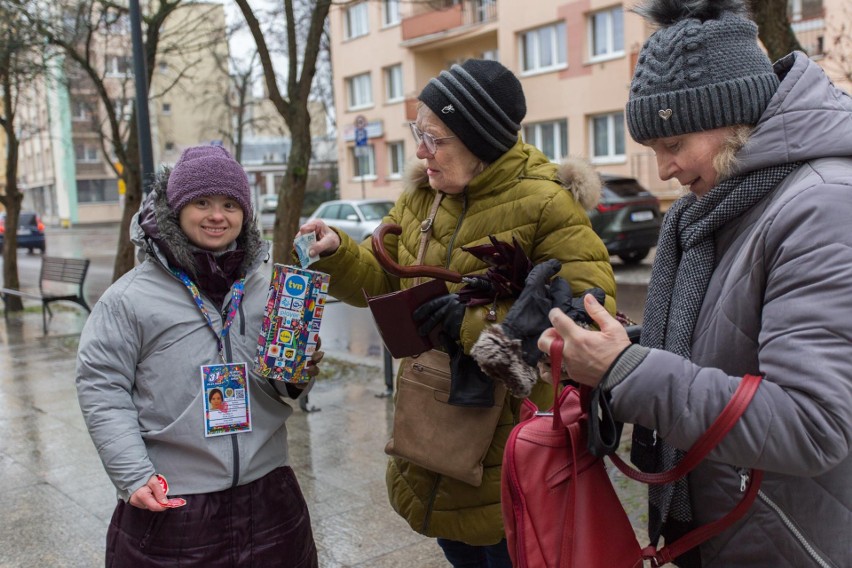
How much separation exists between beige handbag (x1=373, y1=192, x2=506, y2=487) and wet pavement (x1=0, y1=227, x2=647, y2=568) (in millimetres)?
1413

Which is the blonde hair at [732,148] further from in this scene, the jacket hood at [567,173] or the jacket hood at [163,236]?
the jacket hood at [163,236]

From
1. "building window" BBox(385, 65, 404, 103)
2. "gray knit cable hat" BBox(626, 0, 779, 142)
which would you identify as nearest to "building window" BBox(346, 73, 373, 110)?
"building window" BBox(385, 65, 404, 103)

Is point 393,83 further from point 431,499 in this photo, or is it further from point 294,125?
point 431,499

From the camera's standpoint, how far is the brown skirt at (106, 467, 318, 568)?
2.36 metres

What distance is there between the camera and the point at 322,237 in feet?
8.52

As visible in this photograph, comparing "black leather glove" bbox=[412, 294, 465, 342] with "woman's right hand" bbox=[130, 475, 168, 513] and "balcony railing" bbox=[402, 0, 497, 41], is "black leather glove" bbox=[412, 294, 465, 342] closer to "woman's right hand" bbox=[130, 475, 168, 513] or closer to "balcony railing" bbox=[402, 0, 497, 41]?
"woman's right hand" bbox=[130, 475, 168, 513]

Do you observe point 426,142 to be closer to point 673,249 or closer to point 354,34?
point 673,249

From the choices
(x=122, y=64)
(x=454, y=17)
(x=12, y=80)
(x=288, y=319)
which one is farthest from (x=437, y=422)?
(x=454, y=17)

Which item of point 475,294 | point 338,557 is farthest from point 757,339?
point 338,557

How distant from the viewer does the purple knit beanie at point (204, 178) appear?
2.50 m

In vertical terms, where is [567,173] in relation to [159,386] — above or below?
above

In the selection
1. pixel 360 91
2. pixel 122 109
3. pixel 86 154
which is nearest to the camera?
pixel 122 109

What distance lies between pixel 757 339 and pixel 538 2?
24.9 m

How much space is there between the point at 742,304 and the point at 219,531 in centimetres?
163
